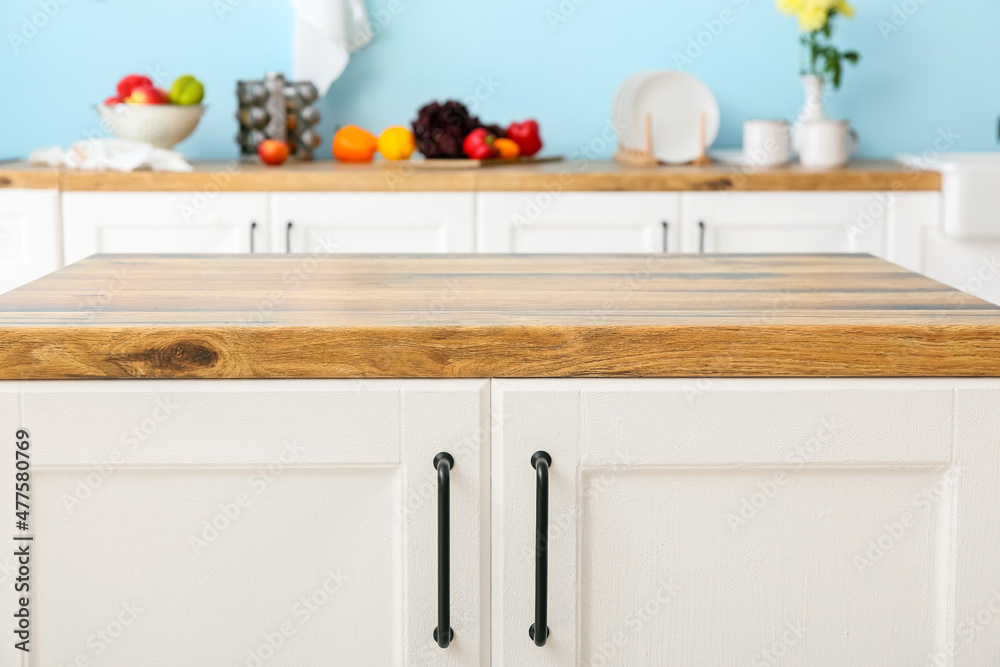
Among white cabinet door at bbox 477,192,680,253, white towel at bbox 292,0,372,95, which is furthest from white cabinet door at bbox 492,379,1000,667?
white towel at bbox 292,0,372,95

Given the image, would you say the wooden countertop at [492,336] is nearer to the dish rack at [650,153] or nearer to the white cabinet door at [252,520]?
the white cabinet door at [252,520]

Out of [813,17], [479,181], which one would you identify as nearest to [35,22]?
[479,181]

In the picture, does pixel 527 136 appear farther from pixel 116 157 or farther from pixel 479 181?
pixel 116 157

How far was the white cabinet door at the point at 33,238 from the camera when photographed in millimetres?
2539

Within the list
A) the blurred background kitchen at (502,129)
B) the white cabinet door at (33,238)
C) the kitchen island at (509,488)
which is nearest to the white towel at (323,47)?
the blurred background kitchen at (502,129)

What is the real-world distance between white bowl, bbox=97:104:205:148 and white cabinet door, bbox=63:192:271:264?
0.32m

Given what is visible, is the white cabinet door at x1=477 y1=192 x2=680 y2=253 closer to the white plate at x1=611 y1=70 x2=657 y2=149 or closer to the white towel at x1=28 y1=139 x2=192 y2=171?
the white plate at x1=611 y1=70 x2=657 y2=149

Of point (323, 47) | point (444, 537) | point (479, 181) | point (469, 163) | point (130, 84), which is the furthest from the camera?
point (323, 47)

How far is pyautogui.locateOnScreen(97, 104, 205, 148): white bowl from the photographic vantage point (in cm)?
277

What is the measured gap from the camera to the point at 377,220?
2.53 metres

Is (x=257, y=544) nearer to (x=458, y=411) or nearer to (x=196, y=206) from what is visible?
(x=458, y=411)

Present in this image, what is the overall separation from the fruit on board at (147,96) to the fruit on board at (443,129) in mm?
656

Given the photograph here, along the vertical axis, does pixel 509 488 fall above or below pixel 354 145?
below

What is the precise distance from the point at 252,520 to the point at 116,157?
196 centimetres
